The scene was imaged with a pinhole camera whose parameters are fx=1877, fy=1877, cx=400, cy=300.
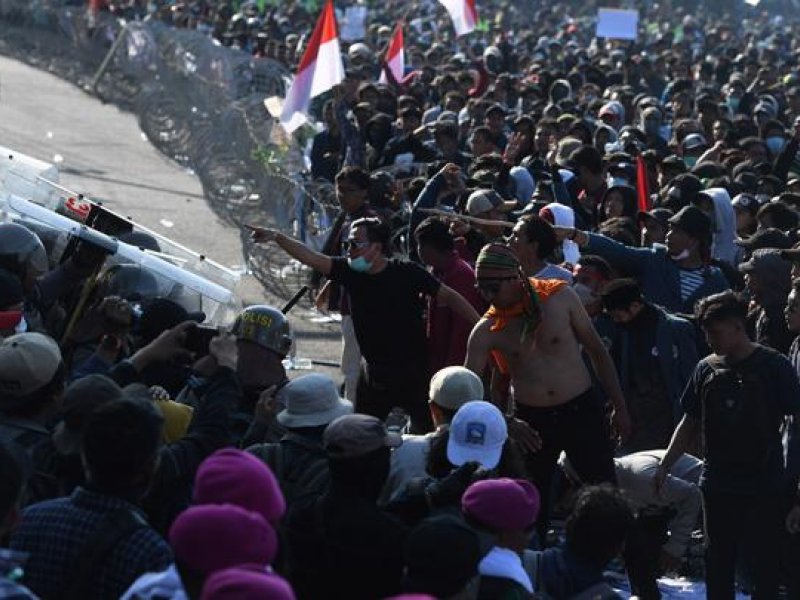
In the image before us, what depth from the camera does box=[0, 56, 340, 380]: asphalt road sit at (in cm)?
1756

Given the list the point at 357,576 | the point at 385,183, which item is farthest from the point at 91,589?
the point at 385,183

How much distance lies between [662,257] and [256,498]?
5.50m

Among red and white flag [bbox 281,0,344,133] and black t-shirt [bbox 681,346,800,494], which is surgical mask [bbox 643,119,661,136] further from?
black t-shirt [bbox 681,346,800,494]

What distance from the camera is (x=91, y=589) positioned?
16.1 feet

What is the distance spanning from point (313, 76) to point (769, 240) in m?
8.36

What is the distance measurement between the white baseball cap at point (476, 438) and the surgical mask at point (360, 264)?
2736 mm

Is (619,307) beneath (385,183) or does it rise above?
above

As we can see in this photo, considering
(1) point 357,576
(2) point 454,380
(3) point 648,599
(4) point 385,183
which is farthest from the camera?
(4) point 385,183

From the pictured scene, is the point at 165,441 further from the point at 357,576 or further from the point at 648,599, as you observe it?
the point at 648,599

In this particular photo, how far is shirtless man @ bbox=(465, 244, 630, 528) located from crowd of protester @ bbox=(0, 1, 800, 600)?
1 centimetres

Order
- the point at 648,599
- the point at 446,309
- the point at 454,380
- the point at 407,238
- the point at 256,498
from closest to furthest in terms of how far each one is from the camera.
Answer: the point at 256,498
the point at 454,380
the point at 648,599
the point at 446,309
the point at 407,238

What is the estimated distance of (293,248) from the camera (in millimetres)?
8930

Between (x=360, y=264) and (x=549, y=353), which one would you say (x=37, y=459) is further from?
(x=360, y=264)

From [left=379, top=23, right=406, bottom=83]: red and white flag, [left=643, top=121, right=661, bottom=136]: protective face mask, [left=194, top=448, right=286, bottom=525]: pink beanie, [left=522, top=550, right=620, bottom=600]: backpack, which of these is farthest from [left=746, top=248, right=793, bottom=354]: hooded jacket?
[left=379, top=23, right=406, bottom=83]: red and white flag
